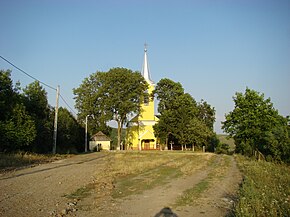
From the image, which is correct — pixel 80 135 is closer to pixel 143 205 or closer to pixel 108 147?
pixel 108 147

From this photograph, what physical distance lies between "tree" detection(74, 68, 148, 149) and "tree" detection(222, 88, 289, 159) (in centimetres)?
2551

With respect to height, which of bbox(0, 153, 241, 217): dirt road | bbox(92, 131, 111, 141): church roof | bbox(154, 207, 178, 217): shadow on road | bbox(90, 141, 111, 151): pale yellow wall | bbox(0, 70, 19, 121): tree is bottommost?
bbox(154, 207, 178, 217): shadow on road

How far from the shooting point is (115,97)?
175 ft

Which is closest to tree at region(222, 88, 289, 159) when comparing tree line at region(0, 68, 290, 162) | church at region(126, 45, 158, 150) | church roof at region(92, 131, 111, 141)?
tree line at region(0, 68, 290, 162)

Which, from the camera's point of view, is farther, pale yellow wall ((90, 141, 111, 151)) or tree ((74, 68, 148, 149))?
pale yellow wall ((90, 141, 111, 151))

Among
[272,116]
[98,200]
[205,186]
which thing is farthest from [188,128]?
[98,200]

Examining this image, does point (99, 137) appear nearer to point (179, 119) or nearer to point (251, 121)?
point (179, 119)

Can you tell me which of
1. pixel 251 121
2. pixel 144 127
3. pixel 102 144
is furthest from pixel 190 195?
pixel 102 144

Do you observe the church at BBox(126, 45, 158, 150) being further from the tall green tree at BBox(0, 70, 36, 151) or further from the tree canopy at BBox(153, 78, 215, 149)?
the tall green tree at BBox(0, 70, 36, 151)

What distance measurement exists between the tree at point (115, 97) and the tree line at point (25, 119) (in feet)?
47.6

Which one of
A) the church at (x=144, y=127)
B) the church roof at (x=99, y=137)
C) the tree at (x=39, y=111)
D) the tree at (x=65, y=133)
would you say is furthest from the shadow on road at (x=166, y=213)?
the church roof at (x=99, y=137)

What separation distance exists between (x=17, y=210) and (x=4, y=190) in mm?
3209

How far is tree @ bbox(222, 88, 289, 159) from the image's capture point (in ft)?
89.9

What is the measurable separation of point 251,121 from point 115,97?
29711 mm
